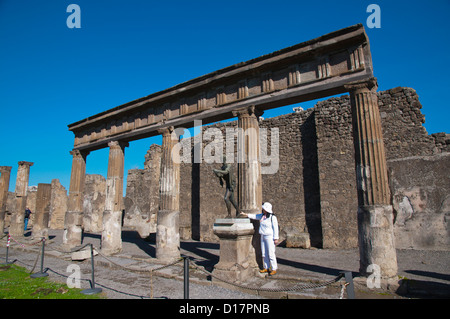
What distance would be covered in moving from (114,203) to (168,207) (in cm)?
265

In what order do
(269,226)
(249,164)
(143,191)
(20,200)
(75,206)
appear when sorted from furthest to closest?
(143,191), (20,200), (75,206), (249,164), (269,226)

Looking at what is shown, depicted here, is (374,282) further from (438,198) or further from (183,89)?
(183,89)

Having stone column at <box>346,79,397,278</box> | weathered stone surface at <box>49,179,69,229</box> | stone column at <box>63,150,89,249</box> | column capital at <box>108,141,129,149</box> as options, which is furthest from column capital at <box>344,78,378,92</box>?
weathered stone surface at <box>49,179,69,229</box>

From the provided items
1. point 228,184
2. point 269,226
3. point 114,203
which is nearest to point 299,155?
point 228,184

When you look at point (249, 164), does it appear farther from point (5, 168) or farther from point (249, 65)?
point (5, 168)

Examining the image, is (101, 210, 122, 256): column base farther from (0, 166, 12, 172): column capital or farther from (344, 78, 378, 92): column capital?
(0, 166, 12, 172): column capital

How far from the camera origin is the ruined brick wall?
915 cm

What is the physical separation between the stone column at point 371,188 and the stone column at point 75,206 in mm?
10243

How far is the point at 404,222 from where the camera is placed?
893 centimetres

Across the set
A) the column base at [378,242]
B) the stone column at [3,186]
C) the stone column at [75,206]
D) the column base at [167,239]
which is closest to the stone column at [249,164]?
the column base at [378,242]

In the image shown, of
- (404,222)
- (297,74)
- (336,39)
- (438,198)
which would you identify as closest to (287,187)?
A: (404,222)

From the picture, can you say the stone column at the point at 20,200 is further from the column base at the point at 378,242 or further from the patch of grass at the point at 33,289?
the column base at the point at 378,242

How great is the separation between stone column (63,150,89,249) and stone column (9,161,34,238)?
601cm

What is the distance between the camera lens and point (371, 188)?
18.3 ft
